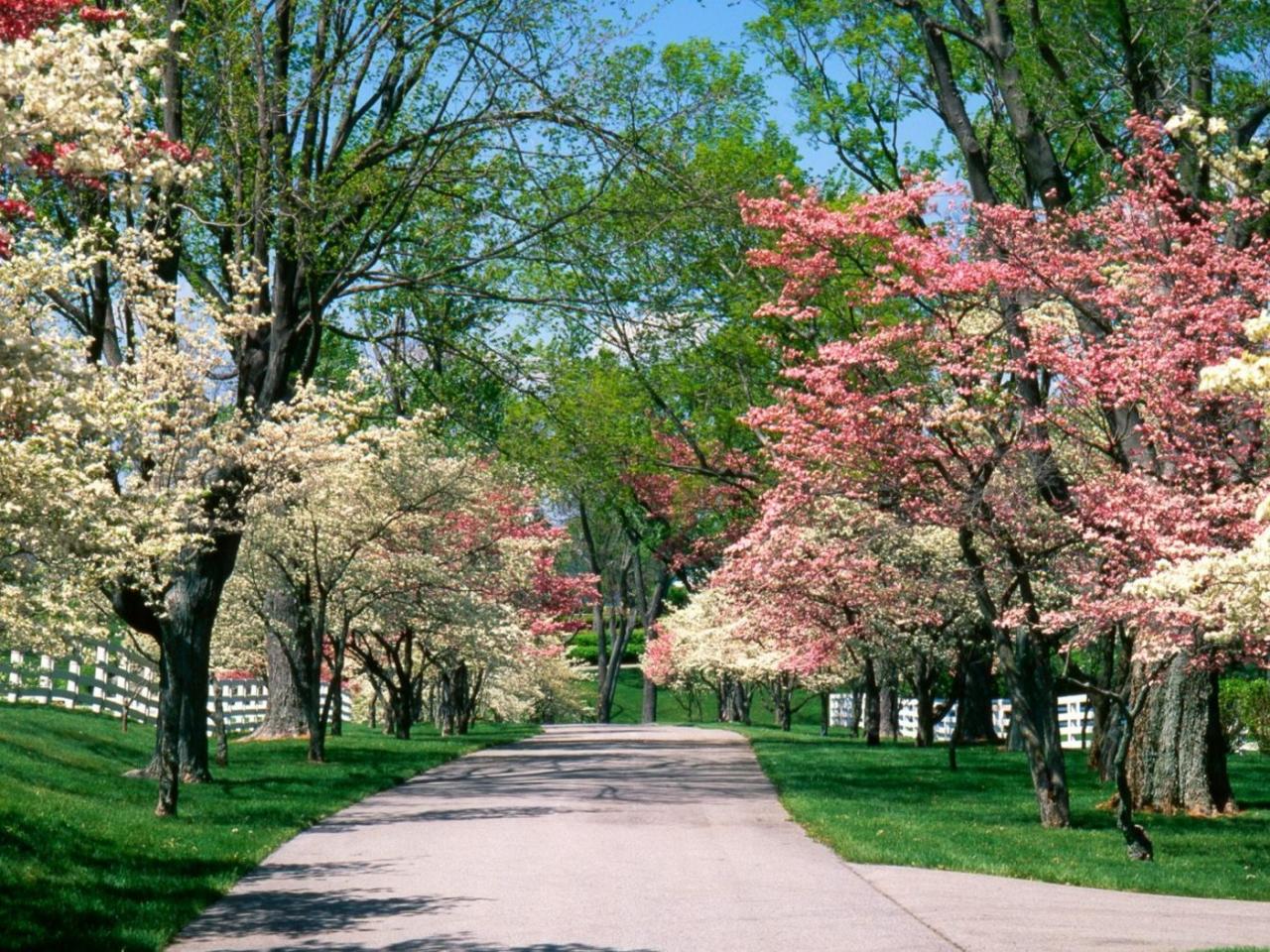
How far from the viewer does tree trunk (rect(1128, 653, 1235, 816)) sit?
60.1 ft

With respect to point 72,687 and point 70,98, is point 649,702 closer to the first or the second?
point 72,687

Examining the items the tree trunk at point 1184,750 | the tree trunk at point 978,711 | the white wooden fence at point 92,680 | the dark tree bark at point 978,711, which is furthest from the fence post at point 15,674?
the tree trunk at point 978,711

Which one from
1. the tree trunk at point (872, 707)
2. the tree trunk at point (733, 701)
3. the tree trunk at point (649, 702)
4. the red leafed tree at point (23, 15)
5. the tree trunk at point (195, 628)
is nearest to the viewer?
the red leafed tree at point (23, 15)

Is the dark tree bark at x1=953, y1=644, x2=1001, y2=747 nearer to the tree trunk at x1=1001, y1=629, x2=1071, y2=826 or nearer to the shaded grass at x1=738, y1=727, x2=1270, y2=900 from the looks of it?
the shaded grass at x1=738, y1=727, x2=1270, y2=900

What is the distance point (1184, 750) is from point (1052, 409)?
461cm

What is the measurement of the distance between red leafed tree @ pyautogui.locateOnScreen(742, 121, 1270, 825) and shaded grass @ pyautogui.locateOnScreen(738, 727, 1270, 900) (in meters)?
1.41

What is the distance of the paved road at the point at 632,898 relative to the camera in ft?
28.7

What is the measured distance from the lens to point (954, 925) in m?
9.34

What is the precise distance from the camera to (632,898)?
10375 mm

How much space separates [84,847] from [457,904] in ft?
10.8

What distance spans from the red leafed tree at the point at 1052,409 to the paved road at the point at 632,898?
3523 mm

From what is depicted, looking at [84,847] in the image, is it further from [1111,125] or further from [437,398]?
[1111,125]

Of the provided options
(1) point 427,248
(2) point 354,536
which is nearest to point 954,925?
(1) point 427,248

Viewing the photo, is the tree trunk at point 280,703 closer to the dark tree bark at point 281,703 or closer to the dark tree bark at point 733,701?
the dark tree bark at point 281,703
